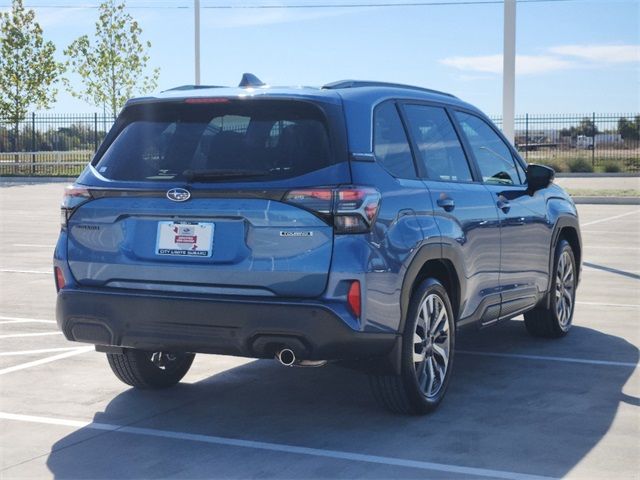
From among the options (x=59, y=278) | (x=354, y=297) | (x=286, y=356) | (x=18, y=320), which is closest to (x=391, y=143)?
(x=354, y=297)

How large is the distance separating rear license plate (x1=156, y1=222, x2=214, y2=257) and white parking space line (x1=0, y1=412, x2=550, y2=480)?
971mm

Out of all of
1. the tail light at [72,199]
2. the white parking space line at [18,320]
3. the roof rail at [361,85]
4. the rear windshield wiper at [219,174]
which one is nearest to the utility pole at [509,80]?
the white parking space line at [18,320]

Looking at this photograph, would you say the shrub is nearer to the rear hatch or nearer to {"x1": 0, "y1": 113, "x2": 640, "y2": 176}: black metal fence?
{"x1": 0, "y1": 113, "x2": 640, "y2": 176}: black metal fence

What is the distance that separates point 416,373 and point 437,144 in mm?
1489

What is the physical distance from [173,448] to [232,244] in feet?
3.53

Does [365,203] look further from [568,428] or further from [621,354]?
[621,354]

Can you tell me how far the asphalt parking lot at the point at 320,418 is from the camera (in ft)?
17.1

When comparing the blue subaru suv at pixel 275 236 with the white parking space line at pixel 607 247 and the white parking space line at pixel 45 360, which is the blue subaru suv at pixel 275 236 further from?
the white parking space line at pixel 607 247

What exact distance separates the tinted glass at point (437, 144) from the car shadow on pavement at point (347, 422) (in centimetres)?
136

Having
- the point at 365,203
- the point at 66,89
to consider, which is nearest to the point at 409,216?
the point at 365,203

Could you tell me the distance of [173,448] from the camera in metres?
5.50

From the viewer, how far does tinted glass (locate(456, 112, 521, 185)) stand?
23.7 feet

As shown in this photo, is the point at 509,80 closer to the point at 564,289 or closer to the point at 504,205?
the point at 564,289

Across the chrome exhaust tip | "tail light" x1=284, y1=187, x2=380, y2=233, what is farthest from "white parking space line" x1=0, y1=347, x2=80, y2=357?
"tail light" x1=284, y1=187, x2=380, y2=233
